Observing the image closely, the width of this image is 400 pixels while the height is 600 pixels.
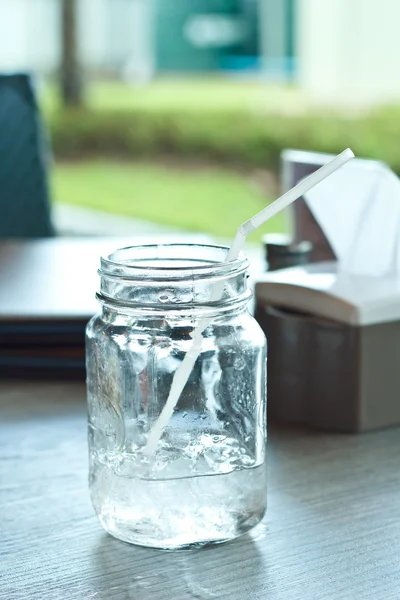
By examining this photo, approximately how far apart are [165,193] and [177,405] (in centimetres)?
562

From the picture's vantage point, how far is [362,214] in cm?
81

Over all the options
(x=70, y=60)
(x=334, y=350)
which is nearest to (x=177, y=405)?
(x=334, y=350)

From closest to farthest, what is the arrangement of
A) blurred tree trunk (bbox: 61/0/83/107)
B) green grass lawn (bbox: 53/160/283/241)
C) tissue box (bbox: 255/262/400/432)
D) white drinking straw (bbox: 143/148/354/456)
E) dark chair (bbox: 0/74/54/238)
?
white drinking straw (bbox: 143/148/354/456)
tissue box (bbox: 255/262/400/432)
dark chair (bbox: 0/74/54/238)
green grass lawn (bbox: 53/160/283/241)
blurred tree trunk (bbox: 61/0/83/107)

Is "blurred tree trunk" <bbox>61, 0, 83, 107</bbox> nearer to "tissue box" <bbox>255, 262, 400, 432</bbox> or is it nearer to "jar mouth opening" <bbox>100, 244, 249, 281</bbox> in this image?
"tissue box" <bbox>255, 262, 400, 432</bbox>

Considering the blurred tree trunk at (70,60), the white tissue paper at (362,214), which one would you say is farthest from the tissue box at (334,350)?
the blurred tree trunk at (70,60)

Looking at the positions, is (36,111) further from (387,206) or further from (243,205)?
(243,205)

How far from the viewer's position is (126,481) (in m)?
0.57

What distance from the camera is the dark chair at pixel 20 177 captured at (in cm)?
165

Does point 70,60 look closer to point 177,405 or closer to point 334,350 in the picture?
point 334,350

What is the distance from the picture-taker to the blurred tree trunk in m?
5.69

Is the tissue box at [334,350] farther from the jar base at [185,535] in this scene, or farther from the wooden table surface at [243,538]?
the jar base at [185,535]

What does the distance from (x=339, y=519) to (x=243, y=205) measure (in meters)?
5.12

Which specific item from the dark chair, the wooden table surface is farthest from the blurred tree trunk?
the wooden table surface

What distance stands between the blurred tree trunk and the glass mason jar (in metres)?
5.38
